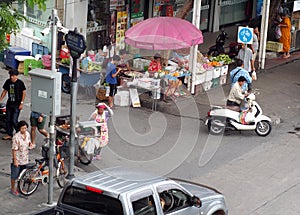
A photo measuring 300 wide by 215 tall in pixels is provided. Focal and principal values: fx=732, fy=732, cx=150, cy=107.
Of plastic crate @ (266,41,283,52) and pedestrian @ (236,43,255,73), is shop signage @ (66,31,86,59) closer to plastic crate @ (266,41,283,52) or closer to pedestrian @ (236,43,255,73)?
pedestrian @ (236,43,255,73)

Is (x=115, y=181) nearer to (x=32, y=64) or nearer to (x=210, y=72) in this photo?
(x=210, y=72)

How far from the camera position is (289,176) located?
1578 cm

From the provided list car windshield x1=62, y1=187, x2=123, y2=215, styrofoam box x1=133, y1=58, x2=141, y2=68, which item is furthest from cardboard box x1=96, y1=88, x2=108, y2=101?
car windshield x1=62, y1=187, x2=123, y2=215

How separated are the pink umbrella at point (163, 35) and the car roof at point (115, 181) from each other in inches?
321

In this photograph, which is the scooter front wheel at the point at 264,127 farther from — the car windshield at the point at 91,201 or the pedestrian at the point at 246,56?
the car windshield at the point at 91,201

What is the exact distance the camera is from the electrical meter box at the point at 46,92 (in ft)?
42.1

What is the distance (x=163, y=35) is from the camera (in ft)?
63.7

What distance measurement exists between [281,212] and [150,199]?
3.92 metres

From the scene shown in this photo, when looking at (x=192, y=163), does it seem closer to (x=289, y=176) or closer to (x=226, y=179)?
(x=226, y=179)

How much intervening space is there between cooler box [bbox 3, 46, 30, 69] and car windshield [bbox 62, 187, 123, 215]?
11623 millimetres

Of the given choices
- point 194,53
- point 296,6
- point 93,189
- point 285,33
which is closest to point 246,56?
point 194,53

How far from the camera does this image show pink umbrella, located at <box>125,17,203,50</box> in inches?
760

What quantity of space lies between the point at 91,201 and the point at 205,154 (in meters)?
6.40

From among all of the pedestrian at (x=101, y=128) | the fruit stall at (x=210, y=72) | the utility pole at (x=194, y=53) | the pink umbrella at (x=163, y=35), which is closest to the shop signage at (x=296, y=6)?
the fruit stall at (x=210, y=72)
